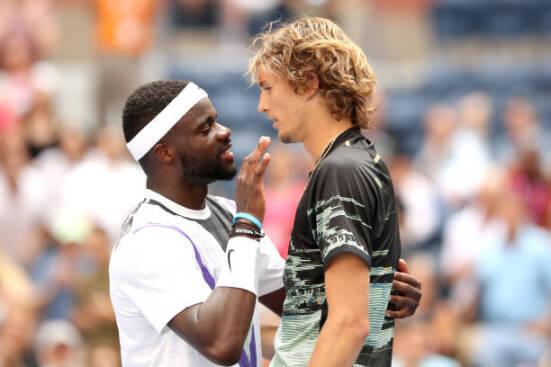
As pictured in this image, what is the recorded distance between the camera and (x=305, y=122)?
243 centimetres

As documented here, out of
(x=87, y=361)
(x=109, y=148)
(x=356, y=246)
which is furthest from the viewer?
(x=109, y=148)

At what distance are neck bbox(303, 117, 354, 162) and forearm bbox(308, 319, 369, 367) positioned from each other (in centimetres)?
51

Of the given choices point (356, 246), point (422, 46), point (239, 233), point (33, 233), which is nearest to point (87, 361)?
point (33, 233)

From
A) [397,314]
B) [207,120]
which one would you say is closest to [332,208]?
[397,314]

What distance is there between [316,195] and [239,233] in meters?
0.31

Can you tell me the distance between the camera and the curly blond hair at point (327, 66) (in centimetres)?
237

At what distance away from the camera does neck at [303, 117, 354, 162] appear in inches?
94.5

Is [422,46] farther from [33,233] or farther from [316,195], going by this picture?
[316,195]

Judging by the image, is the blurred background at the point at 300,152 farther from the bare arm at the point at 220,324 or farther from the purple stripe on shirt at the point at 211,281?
the bare arm at the point at 220,324

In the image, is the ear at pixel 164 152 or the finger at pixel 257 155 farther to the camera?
the ear at pixel 164 152

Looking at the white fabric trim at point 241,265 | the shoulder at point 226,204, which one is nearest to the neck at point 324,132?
the white fabric trim at point 241,265

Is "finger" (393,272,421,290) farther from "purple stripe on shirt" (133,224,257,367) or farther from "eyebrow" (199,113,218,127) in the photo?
"eyebrow" (199,113,218,127)

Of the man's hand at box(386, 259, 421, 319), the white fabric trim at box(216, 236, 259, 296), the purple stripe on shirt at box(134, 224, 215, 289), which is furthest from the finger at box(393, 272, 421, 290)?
the purple stripe on shirt at box(134, 224, 215, 289)

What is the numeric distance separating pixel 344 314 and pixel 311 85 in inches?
25.5
